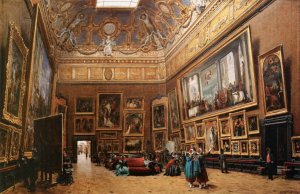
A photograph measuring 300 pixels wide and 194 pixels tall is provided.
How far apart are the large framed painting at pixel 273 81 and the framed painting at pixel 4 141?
8595 millimetres

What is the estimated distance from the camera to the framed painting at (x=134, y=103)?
2553cm

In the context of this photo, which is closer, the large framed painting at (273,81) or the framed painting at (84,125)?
the large framed painting at (273,81)

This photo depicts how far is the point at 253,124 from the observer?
13.2m

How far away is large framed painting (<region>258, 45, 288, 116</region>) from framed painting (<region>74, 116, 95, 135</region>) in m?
15.9

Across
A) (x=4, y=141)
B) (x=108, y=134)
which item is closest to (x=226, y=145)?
(x=4, y=141)

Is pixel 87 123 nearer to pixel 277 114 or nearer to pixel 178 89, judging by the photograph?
pixel 178 89

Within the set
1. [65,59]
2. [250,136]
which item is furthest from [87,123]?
[250,136]

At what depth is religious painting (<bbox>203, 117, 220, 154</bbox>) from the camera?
16234 mm

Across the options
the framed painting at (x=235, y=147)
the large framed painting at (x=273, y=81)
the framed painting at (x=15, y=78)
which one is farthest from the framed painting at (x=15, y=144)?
the framed painting at (x=235, y=147)

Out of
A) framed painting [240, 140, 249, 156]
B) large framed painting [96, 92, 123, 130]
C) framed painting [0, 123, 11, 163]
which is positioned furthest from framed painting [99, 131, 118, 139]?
framed painting [0, 123, 11, 163]

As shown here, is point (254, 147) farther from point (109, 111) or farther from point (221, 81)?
point (109, 111)

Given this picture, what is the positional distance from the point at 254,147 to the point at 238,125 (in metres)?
1.45

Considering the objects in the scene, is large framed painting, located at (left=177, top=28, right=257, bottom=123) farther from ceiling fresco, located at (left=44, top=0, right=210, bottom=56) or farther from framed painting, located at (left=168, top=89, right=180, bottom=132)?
ceiling fresco, located at (left=44, top=0, right=210, bottom=56)

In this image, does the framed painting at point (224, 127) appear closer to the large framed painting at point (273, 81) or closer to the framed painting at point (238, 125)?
the framed painting at point (238, 125)
